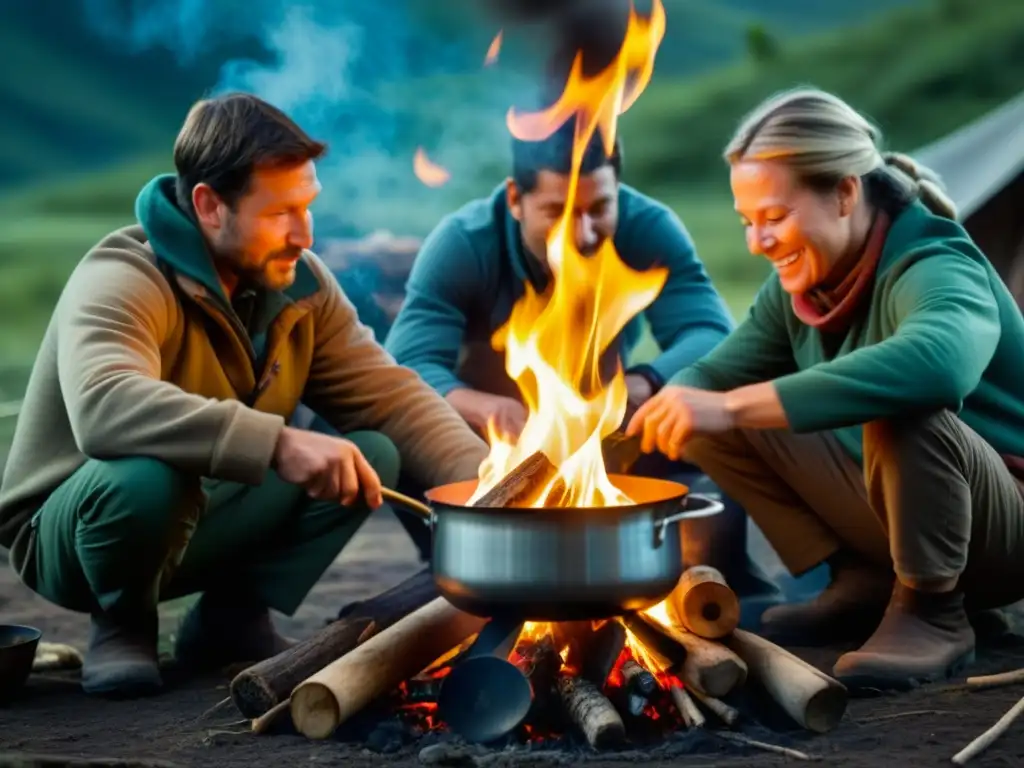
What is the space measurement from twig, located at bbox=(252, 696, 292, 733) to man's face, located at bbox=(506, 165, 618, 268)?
1.69m

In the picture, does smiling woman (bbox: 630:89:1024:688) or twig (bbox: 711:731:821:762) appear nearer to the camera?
twig (bbox: 711:731:821:762)

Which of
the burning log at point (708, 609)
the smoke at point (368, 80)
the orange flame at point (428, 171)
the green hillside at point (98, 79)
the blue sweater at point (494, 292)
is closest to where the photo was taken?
the burning log at point (708, 609)

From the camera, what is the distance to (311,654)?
2727mm

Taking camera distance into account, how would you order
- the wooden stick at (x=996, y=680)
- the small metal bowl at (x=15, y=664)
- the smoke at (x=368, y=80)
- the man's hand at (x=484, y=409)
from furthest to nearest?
the smoke at (x=368, y=80), the man's hand at (x=484, y=409), the small metal bowl at (x=15, y=664), the wooden stick at (x=996, y=680)

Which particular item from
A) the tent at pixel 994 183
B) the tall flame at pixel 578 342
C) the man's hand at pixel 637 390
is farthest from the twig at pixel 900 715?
the tent at pixel 994 183

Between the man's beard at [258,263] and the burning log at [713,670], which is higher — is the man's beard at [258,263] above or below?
above

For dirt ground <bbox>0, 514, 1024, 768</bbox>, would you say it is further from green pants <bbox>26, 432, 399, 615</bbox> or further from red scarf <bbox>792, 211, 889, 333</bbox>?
red scarf <bbox>792, 211, 889, 333</bbox>

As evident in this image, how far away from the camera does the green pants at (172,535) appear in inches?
114

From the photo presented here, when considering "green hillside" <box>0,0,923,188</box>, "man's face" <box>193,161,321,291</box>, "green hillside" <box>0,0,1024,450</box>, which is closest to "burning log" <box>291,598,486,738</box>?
"man's face" <box>193,161,321,291</box>

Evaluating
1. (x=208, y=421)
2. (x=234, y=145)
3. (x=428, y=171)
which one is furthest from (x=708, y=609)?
(x=428, y=171)

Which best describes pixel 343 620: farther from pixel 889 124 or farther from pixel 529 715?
pixel 889 124

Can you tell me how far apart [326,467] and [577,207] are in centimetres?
148

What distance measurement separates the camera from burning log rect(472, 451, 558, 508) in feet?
8.45

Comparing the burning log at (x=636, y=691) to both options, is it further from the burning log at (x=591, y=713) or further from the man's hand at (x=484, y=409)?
the man's hand at (x=484, y=409)
